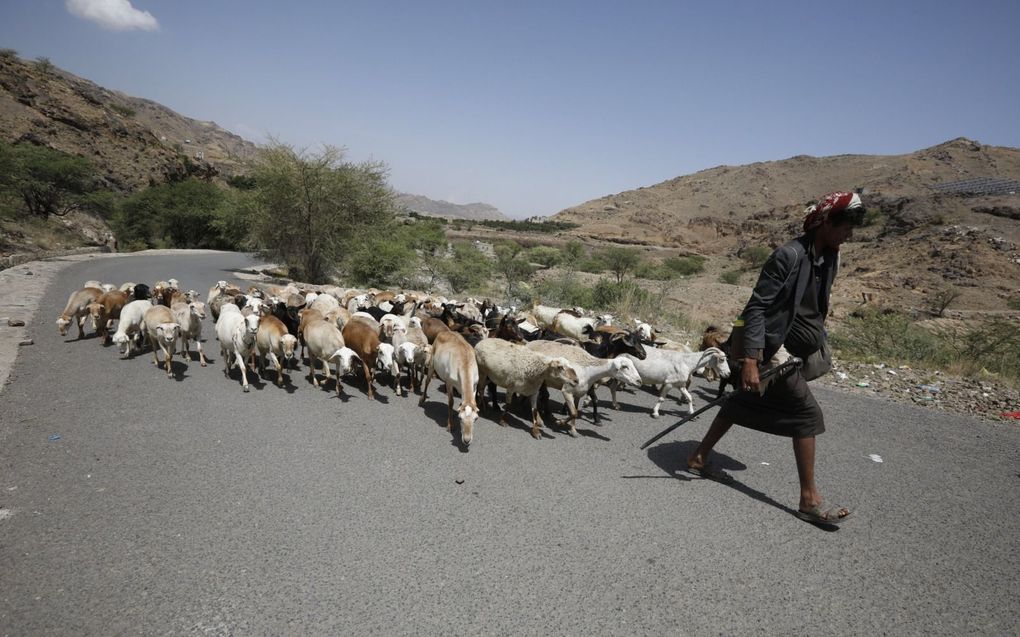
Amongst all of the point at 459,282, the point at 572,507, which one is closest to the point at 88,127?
the point at 459,282

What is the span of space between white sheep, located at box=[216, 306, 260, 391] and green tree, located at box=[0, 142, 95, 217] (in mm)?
34096

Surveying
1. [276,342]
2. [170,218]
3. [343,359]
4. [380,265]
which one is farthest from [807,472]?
[170,218]

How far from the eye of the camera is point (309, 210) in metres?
22.1

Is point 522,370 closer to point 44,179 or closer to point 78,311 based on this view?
point 78,311

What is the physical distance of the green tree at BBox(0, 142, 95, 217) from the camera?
2930cm

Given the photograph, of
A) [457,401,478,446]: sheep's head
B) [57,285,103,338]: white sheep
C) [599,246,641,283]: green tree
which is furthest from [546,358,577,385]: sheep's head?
[599,246,641,283]: green tree

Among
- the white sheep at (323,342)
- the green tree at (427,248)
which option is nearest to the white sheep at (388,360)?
the white sheep at (323,342)

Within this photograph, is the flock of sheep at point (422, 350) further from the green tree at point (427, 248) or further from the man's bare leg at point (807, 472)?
the green tree at point (427, 248)

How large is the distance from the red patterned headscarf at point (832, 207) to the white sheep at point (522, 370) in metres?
3.20

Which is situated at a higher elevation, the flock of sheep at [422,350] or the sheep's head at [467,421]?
the flock of sheep at [422,350]

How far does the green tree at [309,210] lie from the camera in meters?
21.7

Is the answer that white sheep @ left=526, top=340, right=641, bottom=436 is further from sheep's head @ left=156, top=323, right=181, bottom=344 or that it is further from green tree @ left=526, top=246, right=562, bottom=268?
green tree @ left=526, top=246, right=562, bottom=268

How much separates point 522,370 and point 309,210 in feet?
65.4

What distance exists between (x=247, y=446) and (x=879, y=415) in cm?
912
